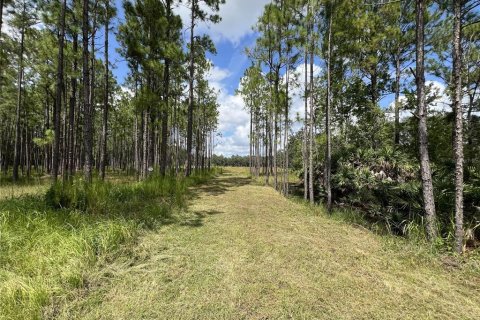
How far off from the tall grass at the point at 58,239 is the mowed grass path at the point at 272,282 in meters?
0.34

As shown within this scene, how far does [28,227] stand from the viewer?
4062 mm

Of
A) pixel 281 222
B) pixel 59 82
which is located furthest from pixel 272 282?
pixel 59 82

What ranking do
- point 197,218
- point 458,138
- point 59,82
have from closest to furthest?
1. point 458,138
2. point 197,218
3. point 59,82

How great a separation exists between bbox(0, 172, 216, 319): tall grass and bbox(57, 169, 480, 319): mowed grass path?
337 millimetres

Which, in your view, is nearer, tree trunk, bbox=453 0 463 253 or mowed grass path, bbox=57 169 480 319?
mowed grass path, bbox=57 169 480 319

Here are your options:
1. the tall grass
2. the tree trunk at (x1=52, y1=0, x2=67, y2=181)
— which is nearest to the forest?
the tall grass

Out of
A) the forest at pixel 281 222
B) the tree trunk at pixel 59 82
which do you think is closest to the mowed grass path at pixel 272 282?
the forest at pixel 281 222

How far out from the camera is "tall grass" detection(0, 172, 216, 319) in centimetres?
259

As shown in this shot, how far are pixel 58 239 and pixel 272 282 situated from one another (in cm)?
343

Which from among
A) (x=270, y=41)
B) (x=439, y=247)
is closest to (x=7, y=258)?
(x=439, y=247)

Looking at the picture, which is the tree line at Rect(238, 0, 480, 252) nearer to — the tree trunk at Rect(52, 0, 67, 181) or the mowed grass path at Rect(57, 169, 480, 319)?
the mowed grass path at Rect(57, 169, 480, 319)

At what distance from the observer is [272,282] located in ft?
10.5

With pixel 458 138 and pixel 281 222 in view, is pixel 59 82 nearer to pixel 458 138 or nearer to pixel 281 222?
pixel 281 222

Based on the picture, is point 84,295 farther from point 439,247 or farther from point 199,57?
point 199,57
